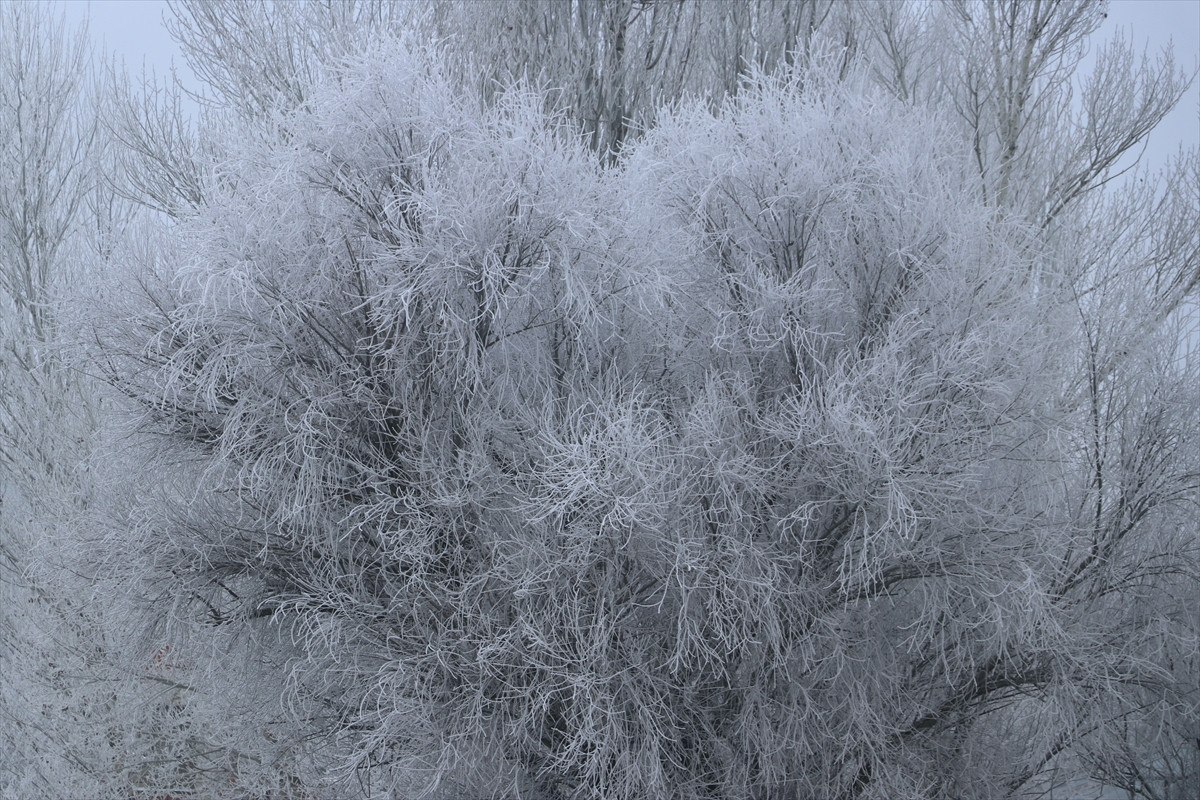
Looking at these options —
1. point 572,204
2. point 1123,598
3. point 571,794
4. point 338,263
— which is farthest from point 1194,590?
point 338,263

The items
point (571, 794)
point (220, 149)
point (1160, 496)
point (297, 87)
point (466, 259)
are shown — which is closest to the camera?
point (466, 259)

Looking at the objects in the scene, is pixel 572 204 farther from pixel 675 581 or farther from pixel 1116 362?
pixel 1116 362

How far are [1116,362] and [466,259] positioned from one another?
461cm

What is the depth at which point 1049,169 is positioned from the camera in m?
12.7

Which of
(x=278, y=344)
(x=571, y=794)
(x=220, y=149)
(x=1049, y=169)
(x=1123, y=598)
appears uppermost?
(x=1049, y=169)

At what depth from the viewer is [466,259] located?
6871 mm

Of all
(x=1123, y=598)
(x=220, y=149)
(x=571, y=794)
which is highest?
(x=220, y=149)

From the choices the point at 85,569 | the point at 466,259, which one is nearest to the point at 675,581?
the point at 466,259

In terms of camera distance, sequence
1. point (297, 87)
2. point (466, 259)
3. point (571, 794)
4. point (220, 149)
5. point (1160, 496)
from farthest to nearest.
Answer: point (297, 87)
point (220, 149)
point (1160, 496)
point (571, 794)
point (466, 259)

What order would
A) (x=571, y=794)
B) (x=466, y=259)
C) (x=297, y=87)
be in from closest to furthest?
(x=466, y=259), (x=571, y=794), (x=297, y=87)

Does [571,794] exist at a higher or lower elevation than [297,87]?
lower

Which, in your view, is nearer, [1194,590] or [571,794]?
[571,794]

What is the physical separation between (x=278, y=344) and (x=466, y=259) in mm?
1274

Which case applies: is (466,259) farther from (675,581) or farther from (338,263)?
(675,581)
